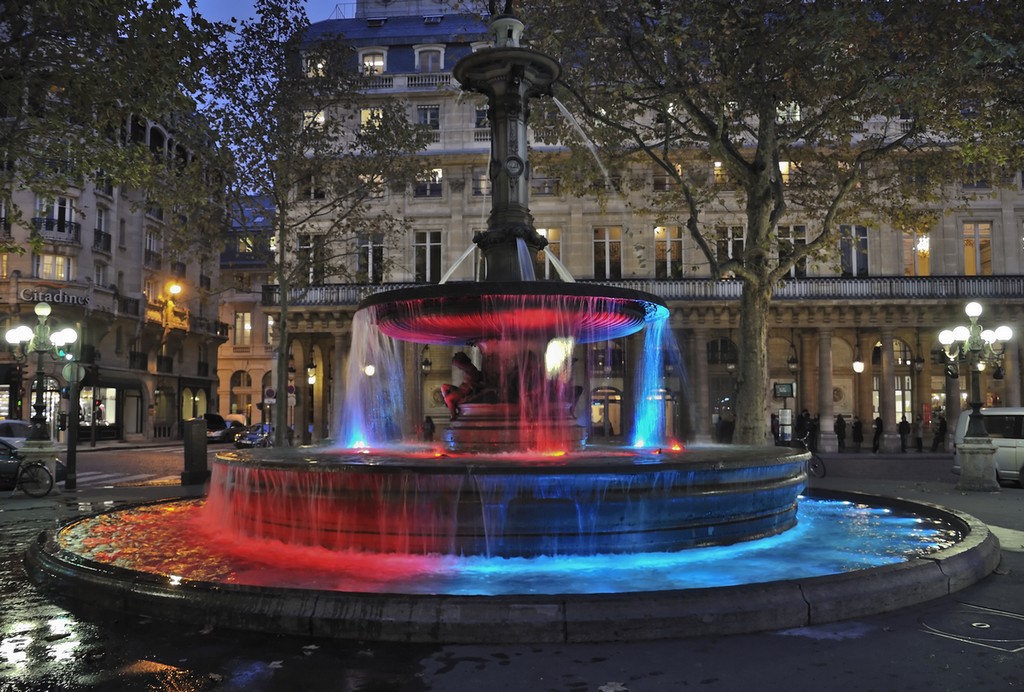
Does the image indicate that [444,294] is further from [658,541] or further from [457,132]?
[457,132]

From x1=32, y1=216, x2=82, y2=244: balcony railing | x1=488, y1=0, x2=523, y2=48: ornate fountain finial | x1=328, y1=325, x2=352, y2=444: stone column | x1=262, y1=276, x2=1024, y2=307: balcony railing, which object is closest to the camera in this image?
x1=488, y1=0, x2=523, y2=48: ornate fountain finial

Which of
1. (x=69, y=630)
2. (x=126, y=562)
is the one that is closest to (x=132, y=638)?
(x=69, y=630)

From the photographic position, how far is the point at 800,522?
9.95 meters

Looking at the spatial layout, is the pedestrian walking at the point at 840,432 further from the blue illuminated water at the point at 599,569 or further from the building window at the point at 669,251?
the blue illuminated water at the point at 599,569

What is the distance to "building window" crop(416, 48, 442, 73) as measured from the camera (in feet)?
131

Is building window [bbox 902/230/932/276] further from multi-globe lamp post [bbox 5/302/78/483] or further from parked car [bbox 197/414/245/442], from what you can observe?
parked car [bbox 197/414/245/442]

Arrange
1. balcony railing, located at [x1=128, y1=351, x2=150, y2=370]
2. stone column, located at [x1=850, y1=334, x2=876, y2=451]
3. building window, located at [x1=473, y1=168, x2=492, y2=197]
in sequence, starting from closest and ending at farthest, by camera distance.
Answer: stone column, located at [x1=850, y1=334, x2=876, y2=451] → building window, located at [x1=473, y1=168, x2=492, y2=197] → balcony railing, located at [x1=128, y1=351, x2=150, y2=370]

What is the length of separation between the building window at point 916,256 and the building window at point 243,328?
148ft

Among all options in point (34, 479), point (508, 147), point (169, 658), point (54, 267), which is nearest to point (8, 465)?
point (34, 479)

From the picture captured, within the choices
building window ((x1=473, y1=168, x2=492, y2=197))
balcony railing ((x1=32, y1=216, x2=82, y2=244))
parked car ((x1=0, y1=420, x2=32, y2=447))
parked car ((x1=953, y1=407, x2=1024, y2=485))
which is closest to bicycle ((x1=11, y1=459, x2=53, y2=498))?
parked car ((x1=0, y1=420, x2=32, y2=447))

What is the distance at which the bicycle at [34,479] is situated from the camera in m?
15.1

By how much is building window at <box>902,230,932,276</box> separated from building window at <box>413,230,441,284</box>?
21099 mm

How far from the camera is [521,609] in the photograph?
4.94m

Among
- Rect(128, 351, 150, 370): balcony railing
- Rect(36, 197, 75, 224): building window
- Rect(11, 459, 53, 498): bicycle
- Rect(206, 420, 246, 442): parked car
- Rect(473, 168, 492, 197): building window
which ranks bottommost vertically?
Rect(206, 420, 246, 442): parked car
